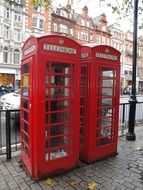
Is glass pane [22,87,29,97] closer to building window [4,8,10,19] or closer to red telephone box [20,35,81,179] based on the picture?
red telephone box [20,35,81,179]

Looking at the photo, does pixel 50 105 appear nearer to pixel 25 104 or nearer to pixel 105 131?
pixel 25 104

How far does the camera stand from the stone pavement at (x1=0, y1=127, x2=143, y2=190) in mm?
3629

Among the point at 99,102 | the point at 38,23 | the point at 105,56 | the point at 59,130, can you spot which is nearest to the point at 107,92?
the point at 99,102

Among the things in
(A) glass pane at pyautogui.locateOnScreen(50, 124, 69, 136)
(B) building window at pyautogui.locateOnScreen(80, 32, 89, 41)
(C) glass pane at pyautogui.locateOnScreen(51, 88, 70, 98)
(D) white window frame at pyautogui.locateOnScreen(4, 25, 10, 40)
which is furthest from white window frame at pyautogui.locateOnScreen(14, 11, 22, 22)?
(A) glass pane at pyautogui.locateOnScreen(50, 124, 69, 136)

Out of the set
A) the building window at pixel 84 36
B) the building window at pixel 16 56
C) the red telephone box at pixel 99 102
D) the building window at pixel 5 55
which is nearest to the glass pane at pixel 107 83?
the red telephone box at pixel 99 102

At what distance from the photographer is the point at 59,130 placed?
420cm

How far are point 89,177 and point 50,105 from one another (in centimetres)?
162

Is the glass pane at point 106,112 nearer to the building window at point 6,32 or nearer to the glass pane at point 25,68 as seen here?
the glass pane at point 25,68

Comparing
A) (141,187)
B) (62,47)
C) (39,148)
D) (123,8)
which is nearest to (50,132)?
(39,148)

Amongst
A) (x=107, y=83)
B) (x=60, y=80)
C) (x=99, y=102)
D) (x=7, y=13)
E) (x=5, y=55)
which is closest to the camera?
(x=60, y=80)

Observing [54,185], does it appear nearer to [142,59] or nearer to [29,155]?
[29,155]

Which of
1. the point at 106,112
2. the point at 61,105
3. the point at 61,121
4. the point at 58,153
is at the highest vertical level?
the point at 61,105

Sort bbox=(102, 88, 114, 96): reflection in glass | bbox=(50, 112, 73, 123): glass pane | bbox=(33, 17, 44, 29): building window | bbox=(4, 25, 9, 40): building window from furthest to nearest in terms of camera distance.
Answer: bbox=(33, 17, 44, 29): building window, bbox=(4, 25, 9, 40): building window, bbox=(102, 88, 114, 96): reflection in glass, bbox=(50, 112, 73, 123): glass pane

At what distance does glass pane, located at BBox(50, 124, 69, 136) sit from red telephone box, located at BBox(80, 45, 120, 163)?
1.75 ft
